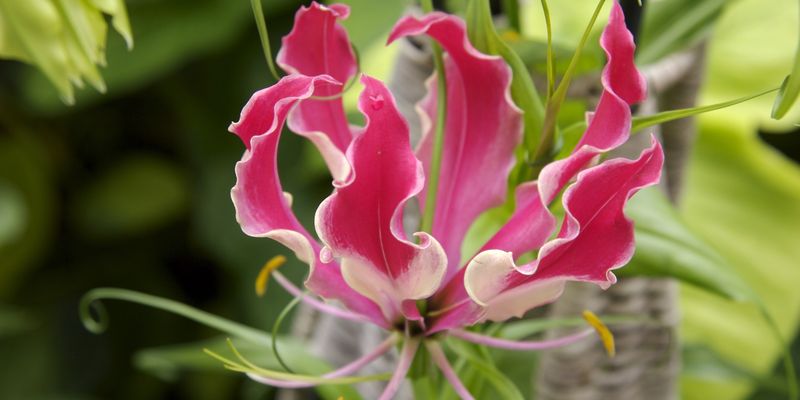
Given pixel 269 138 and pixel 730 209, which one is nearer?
pixel 269 138

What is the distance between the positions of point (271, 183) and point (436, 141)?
9 cm

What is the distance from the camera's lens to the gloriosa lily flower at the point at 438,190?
0.41 m

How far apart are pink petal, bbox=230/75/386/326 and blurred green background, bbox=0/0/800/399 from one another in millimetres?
513

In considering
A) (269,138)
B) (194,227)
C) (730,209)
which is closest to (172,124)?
(194,227)

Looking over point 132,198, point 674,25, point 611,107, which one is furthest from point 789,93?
point 132,198

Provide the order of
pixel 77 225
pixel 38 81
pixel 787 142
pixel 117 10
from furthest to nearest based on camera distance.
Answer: pixel 77 225 → pixel 38 81 → pixel 787 142 → pixel 117 10

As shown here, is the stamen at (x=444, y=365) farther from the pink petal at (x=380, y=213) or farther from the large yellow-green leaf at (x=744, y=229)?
the large yellow-green leaf at (x=744, y=229)

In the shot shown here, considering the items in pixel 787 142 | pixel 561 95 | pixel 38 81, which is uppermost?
pixel 561 95

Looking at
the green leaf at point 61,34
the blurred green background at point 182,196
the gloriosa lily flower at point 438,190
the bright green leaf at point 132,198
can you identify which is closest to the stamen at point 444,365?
the gloriosa lily flower at point 438,190

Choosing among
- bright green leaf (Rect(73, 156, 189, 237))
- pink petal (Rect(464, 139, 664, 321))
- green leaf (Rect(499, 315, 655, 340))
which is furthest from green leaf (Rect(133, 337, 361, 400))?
bright green leaf (Rect(73, 156, 189, 237))

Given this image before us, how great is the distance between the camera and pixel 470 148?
510 mm

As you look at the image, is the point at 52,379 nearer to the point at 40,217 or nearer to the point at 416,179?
the point at 40,217

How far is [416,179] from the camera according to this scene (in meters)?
0.41

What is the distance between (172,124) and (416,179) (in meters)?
1.54
